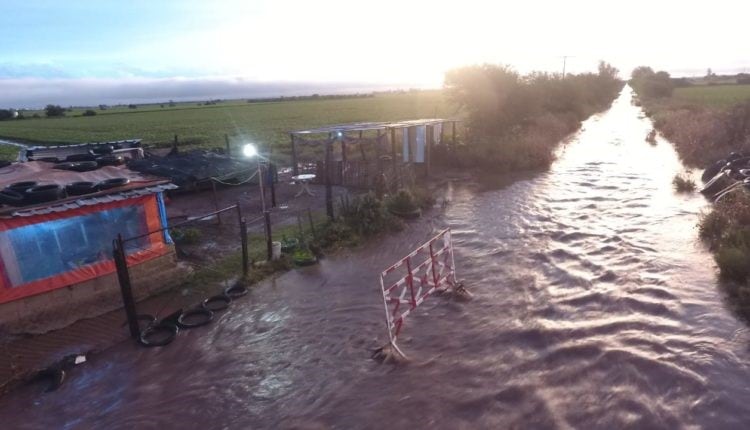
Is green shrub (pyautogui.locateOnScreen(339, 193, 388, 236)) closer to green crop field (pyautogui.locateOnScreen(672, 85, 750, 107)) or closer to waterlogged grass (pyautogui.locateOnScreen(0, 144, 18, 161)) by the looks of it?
green crop field (pyautogui.locateOnScreen(672, 85, 750, 107))

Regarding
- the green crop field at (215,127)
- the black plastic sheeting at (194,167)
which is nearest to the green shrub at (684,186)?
the black plastic sheeting at (194,167)

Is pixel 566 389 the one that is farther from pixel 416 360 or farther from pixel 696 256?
pixel 696 256

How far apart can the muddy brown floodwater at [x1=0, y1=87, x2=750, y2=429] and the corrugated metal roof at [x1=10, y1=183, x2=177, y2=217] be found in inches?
113

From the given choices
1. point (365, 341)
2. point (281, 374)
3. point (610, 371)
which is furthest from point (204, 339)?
point (610, 371)

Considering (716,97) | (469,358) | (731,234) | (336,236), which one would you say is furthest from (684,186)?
(716,97)

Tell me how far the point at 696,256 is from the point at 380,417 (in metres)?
9.04

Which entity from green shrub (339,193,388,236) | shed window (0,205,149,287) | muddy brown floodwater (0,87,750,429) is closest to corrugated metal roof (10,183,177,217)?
shed window (0,205,149,287)

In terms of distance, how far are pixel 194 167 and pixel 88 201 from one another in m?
10.4

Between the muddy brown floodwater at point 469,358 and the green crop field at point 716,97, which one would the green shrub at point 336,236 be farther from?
the green crop field at point 716,97

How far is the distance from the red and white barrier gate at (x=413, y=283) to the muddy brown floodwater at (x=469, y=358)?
39 cm

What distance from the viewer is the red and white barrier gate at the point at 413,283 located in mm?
7367

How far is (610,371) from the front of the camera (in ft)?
23.0

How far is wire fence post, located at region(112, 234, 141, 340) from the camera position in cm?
816

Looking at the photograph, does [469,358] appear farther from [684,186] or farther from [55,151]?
[55,151]
